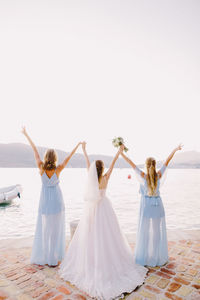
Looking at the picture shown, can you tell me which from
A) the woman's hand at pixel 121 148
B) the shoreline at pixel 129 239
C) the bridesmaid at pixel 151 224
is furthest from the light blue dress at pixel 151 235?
the shoreline at pixel 129 239

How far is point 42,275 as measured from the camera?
4176 millimetres

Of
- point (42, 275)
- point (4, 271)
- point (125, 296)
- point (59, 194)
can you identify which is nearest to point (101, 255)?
point (125, 296)

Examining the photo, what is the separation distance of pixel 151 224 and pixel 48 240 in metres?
2.26

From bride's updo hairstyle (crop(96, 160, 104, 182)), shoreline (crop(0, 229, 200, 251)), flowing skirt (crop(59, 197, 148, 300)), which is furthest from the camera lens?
shoreline (crop(0, 229, 200, 251))

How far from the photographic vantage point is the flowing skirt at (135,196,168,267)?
4.65 metres

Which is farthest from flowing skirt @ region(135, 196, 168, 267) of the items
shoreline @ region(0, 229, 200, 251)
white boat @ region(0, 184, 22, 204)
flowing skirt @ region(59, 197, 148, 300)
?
white boat @ region(0, 184, 22, 204)

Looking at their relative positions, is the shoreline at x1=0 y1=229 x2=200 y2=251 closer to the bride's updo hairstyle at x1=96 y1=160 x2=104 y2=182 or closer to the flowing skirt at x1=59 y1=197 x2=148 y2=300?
the flowing skirt at x1=59 y1=197 x2=148 y2=300

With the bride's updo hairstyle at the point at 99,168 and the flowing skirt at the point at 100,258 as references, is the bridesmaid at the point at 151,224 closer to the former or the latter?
the flowing skirt at the point at 100,258

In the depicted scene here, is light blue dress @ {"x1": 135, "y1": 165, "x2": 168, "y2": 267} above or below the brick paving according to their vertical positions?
above

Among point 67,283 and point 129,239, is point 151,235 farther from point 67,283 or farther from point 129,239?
point 67,283

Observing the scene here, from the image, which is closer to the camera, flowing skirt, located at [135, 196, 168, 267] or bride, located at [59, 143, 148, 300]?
bride, located at [59, 143, 148, 300]

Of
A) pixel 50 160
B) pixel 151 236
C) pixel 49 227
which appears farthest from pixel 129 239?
pixel 50 160

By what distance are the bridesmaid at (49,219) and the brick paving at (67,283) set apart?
25 centimetres

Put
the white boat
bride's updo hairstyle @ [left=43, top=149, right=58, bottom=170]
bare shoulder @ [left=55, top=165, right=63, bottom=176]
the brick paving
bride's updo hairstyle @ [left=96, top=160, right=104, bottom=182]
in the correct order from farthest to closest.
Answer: the white boat → bare shoulder @ [left=55, top=165, right=63, bottom=176] → bride's updo hairstyle @ [left=43, top=149, right=58, bottom=170] → bride's updo hairstyle @ [left=96, top=160, right=104, bottom=182] → the brick paving
